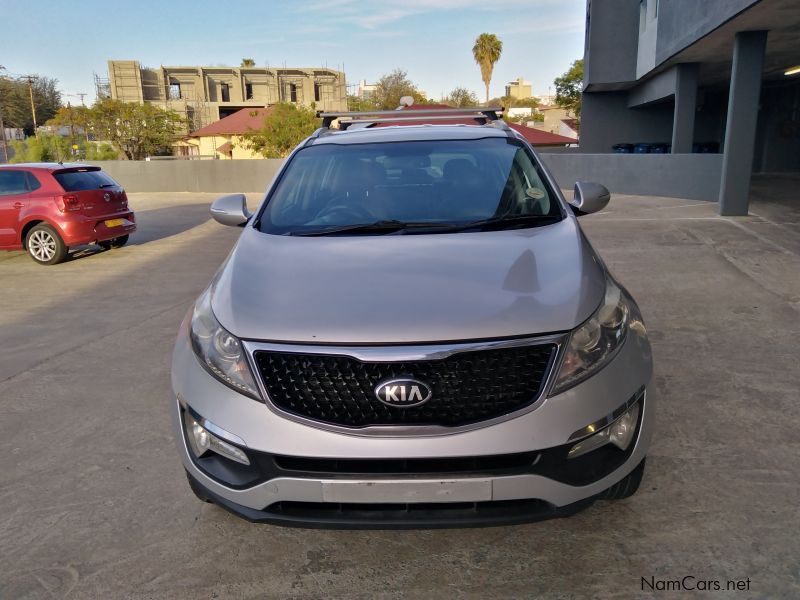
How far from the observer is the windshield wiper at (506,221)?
3398mm

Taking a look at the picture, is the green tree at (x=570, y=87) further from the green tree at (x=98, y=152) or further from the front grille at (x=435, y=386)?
the front grille at (x=435, y=386)

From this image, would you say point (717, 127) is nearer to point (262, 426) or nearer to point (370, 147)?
point (370, 147)

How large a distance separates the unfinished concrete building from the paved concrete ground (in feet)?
227

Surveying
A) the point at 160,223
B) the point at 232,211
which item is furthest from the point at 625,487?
the point at 160,223

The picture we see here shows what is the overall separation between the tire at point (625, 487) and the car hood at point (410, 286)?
25.8 inches

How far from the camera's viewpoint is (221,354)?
2.60 meters

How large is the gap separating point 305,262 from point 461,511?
127 cm

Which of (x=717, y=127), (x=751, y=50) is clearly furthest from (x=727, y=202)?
Answer: (x=717, y=127)

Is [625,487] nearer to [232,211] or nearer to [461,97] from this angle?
→ [232,211]

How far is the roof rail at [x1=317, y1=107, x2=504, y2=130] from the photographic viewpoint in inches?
199

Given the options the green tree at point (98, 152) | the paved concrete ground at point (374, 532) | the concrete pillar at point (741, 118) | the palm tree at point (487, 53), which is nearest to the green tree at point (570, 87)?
the palm tree at point (487, 53)

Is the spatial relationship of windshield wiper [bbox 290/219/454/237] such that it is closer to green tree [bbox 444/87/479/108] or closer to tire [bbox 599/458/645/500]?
tire [bbox 599/458/645/500]

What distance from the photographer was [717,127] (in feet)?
89.7

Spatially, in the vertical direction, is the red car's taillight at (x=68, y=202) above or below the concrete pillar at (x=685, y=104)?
below
